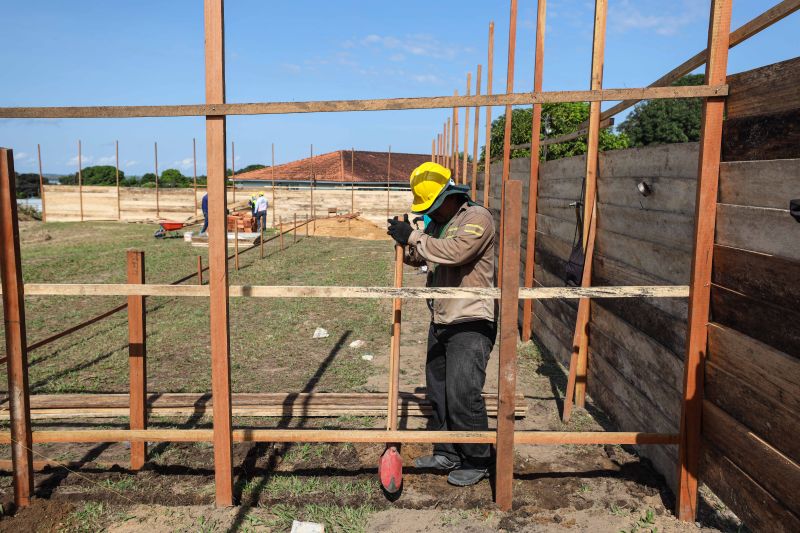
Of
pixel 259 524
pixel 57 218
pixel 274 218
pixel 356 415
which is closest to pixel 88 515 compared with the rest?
pixel 259 524

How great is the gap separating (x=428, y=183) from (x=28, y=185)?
5945 cm

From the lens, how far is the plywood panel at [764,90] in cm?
255

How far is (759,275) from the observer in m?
2.71

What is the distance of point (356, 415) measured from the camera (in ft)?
15.7

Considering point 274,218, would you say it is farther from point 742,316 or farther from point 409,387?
point 742,316

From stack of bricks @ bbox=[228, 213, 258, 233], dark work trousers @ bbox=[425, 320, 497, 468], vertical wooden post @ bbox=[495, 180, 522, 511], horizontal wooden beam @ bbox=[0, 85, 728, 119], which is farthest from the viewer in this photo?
stack of bricks @ bbox=[228, 213, 258, 233]

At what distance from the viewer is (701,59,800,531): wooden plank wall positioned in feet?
8.33

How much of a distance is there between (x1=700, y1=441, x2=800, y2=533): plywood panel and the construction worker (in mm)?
1217

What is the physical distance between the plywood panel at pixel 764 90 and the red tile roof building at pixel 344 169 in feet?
128

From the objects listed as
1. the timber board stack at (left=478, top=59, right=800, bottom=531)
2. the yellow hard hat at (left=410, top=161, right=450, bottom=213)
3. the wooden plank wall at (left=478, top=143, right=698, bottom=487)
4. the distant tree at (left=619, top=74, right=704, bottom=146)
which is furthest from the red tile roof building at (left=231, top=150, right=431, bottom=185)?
the yellow hard hat at (left=410, top=161, right=450, bottom=213)

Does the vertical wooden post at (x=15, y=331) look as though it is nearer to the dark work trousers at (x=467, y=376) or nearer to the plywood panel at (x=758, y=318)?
the dark work trousers at (x=467, y=376)

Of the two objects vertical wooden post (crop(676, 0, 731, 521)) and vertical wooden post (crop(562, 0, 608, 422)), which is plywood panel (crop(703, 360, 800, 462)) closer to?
vertical wooden post (crop(676, 0, 731, 521))

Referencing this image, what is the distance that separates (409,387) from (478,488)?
7.31 ft

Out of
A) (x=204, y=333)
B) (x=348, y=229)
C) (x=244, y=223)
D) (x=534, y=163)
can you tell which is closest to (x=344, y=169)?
(x=348, y=229)
